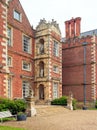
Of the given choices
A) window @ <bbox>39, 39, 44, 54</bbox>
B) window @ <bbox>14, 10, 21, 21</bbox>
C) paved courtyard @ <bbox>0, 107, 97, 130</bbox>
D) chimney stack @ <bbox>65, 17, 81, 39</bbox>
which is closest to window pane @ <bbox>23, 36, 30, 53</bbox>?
window @ <bbox>39, 39, 44, 54</bbox>

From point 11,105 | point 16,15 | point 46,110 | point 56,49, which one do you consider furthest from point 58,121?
point 56,49

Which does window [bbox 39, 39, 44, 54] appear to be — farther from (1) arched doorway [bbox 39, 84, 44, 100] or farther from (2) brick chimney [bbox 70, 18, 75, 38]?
(2) brick chimney [bbox 70, 18, 75, 38]

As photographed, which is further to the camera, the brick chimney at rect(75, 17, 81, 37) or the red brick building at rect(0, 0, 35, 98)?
the brick chimney at rect(75, 17, 81, 37)

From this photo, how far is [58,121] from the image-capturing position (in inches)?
647

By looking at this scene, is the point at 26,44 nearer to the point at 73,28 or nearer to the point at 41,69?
the point at 41,69

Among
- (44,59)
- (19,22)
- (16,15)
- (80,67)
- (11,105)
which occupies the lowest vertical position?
(11,105)

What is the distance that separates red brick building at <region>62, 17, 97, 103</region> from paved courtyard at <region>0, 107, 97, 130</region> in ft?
30.0

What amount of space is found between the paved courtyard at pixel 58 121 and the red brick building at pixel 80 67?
9.13 meters

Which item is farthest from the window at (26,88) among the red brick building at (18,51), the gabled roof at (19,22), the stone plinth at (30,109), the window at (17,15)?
the stone plinth at (30,109)

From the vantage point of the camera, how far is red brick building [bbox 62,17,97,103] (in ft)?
115

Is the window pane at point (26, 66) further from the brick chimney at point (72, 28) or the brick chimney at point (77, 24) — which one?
the brick chimney at point (77, 24)

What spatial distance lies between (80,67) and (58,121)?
20.9 m

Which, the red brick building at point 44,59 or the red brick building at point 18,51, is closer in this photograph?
the red brick building at point 18,51

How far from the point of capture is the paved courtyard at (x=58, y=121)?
13731mm
